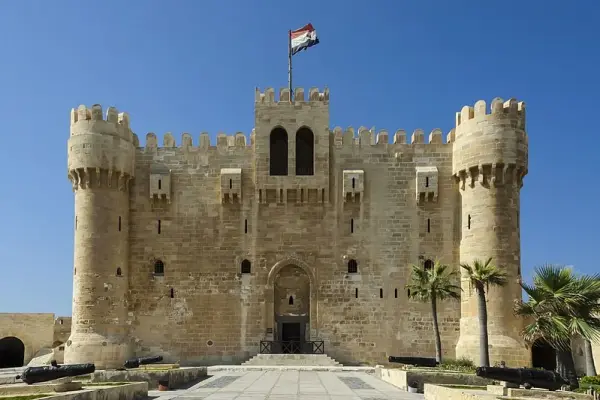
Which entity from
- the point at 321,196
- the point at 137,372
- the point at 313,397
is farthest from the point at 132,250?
the point at 313,397

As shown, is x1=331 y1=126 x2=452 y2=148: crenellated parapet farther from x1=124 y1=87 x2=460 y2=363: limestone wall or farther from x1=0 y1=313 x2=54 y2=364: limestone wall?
x1=0 y1=313 x2=54 y2=364: limestone wall

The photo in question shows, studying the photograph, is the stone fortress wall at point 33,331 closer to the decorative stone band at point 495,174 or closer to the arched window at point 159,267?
the arched window at point 159,267

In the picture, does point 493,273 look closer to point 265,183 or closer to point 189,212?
point 265,183

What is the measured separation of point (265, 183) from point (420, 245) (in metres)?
7.78

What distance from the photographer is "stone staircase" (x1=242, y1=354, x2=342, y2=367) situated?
28141mm

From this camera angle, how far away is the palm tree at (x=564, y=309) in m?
19.2

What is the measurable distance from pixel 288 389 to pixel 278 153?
16791 millimetres

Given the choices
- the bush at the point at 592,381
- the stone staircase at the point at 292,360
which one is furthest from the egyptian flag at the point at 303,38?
the bush at the point at 592,381

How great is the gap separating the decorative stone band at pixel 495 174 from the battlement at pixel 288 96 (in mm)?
7670

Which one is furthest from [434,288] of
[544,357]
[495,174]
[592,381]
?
[544,357]

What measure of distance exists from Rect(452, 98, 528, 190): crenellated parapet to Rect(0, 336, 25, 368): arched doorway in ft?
89.6

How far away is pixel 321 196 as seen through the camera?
3081cm

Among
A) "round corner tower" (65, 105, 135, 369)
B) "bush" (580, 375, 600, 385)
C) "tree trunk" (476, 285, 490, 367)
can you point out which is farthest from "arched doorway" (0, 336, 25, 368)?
"bush" (580, 375, 600, 385)

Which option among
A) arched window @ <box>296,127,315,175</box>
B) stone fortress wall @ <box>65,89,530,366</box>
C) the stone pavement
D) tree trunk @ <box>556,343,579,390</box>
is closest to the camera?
the stone pavement
